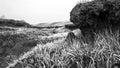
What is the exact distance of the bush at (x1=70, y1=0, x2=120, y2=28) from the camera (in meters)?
5.68

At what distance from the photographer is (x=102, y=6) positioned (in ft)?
18.7

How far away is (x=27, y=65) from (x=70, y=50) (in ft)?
4.53

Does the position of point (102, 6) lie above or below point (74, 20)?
above

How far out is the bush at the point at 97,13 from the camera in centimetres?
568

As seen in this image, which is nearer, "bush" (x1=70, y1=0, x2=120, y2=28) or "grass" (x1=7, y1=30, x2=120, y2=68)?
"grass" (x1=7, y1=30, x2=120, y2=68)

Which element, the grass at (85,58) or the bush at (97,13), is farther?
the bush at (97,13)

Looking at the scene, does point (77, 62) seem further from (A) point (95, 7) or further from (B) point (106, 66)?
(A) point (95, 7)

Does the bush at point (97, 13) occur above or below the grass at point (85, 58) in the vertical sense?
above

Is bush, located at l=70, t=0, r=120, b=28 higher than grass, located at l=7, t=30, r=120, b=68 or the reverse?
higher

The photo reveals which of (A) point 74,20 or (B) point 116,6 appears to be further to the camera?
(A) point 74,20

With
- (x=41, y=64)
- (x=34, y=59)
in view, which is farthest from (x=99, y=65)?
(x=34, y=59)

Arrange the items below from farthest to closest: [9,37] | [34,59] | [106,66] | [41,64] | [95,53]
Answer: [9,37] → [34,59] → [41,64] → [95,53] → [106,66]

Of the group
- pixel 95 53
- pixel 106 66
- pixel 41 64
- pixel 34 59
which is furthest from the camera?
pixel 34 59

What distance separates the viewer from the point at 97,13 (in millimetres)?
5793
